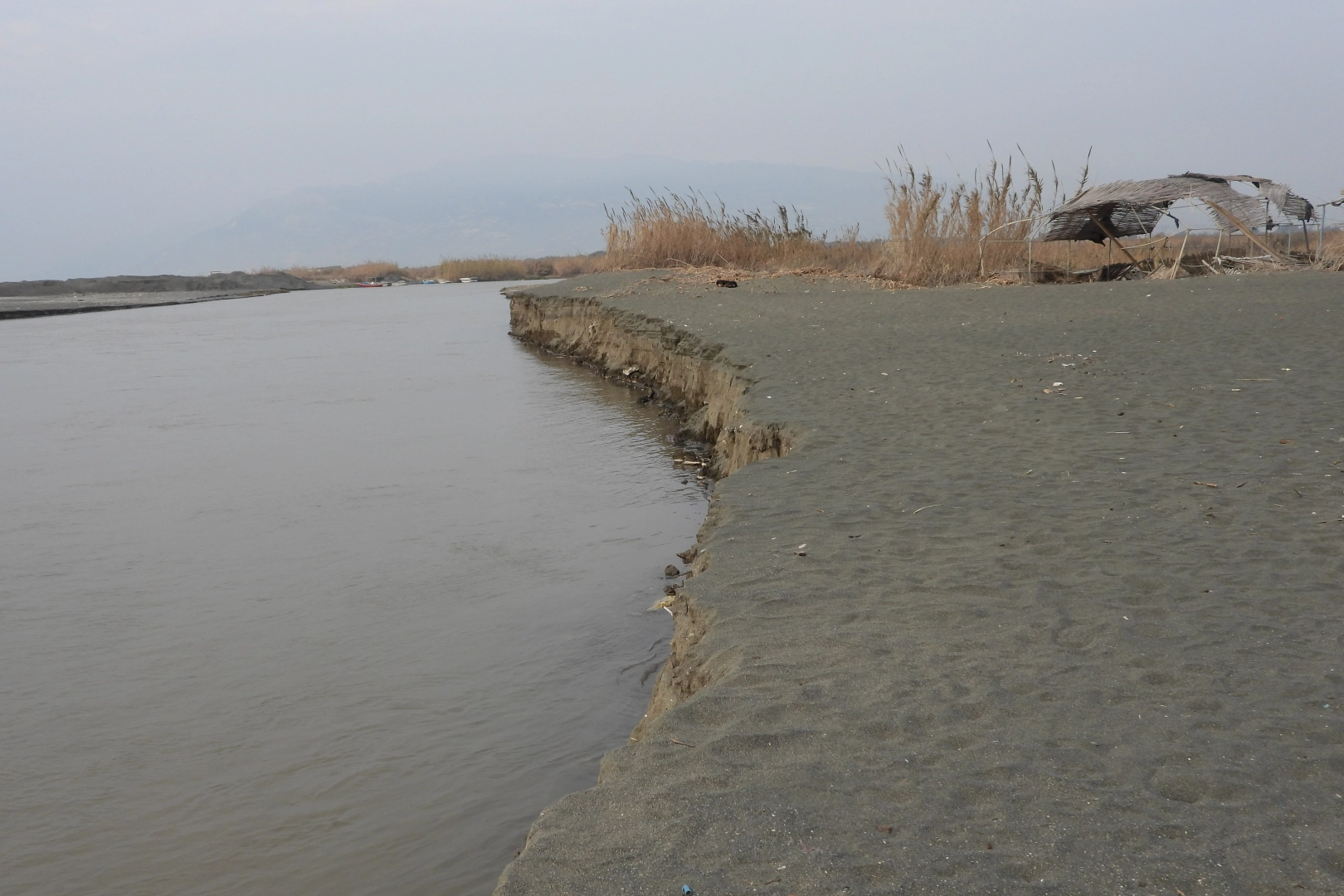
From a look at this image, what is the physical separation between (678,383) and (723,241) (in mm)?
11406

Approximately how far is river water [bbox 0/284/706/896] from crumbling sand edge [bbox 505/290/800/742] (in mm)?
451

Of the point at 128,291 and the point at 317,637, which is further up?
the point at 128,291

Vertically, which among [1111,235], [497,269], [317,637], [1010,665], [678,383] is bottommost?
[317,637]

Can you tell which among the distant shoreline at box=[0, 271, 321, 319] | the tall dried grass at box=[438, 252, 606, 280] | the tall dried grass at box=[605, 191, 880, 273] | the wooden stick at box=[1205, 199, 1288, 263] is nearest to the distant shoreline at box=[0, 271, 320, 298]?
the distant shoreline at box=[0, 271, 321, 319]

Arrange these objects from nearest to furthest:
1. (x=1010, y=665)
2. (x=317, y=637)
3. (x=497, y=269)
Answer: (x=1010, y=665) → (x=317, y=637) → (x=497, y=269)

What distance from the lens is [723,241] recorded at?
22953 mm

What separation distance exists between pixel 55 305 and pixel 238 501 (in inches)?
1291

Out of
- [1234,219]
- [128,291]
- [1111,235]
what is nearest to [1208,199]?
[1234,219]

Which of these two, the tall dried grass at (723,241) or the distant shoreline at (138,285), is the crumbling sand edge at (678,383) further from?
the distant shoreline at (138,285)

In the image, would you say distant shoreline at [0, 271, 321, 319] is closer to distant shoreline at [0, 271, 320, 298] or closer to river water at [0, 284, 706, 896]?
distant shoreline at [0, 271, 320, 298]

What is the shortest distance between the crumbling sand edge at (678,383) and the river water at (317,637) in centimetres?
45

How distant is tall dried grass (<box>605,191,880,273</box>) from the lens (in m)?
21.8

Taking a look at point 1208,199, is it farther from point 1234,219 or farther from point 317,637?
point 317,637

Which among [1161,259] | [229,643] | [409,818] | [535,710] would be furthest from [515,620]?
[1161,259]
